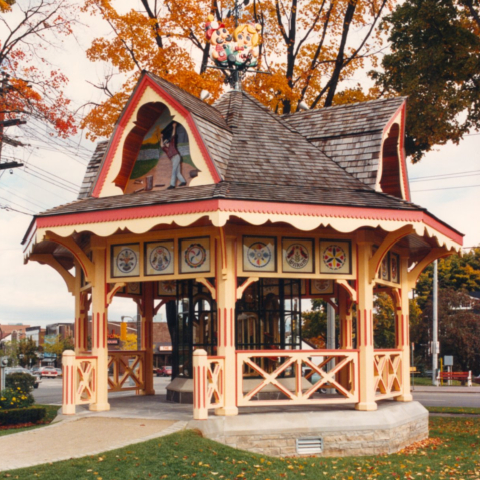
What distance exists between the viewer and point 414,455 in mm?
14266

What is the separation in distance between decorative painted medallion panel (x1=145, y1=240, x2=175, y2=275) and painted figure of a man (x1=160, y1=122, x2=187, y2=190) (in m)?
1.40

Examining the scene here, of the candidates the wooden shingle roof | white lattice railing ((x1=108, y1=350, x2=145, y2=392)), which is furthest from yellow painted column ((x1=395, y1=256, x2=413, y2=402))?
white lattice railing ((x1=108, y1=350, x2=145, y2=392))

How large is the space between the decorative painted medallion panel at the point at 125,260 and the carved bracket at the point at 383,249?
5035mm

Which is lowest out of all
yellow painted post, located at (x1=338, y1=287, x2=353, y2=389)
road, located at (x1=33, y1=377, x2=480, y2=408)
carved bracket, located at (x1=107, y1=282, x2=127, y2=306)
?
road, located at (x1=33, y1=377, x2=480, y2=408)

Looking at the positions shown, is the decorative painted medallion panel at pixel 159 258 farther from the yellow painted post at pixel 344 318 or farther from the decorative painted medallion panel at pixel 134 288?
the yellow painted post at pixel 344 318

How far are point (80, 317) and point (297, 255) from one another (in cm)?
626

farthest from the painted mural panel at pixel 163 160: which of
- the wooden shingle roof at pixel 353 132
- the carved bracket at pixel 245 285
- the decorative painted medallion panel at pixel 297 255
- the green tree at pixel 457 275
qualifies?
the green tree at pixel 457 275

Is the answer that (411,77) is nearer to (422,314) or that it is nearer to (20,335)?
(422,314)

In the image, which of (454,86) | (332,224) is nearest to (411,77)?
(454,86)

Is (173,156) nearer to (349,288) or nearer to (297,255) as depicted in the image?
(297,255)

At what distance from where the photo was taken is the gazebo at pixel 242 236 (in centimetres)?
1428

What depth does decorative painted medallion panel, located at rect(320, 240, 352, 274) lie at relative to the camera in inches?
607

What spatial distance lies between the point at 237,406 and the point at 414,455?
361 cm

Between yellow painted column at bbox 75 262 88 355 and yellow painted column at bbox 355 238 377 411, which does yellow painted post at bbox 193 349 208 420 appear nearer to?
yellow painted column at bbox 355 238 377 411
